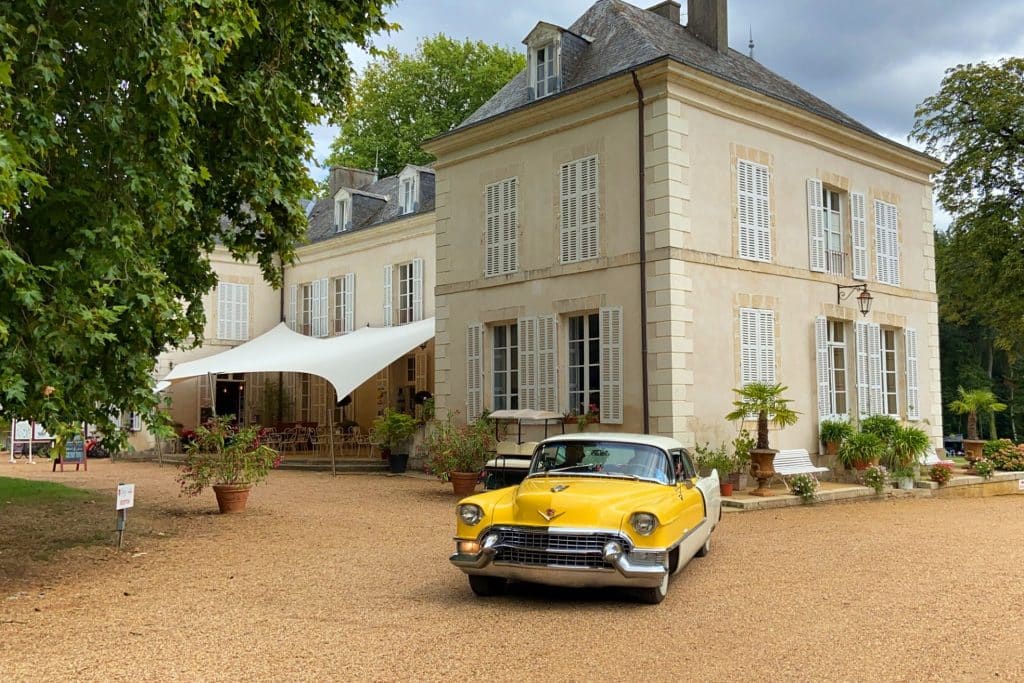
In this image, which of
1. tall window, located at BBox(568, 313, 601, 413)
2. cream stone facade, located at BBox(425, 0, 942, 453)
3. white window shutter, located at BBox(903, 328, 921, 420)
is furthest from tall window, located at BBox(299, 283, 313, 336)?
white window shutter, located at BBox(903, 328, 921, 420)

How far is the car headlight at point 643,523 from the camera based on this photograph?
581 cm

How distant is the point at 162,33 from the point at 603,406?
8679mm

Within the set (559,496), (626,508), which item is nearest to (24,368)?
(559,496)

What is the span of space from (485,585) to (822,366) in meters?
9.73

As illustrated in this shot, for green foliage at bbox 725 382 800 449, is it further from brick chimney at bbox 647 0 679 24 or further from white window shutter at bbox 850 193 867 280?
brick chimney at bbox 647 0 679 24

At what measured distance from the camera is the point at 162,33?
6.04 meters

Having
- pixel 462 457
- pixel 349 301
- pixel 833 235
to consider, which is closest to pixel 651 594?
pixel 462 457

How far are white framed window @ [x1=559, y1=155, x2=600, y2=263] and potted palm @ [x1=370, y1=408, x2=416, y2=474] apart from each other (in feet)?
15.6

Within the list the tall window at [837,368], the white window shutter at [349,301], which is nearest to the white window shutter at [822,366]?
the tall window at [837,368]

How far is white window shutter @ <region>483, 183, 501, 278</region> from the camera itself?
50.8 ft

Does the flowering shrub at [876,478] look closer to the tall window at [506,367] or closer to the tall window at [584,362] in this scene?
the tall window at [584,362]

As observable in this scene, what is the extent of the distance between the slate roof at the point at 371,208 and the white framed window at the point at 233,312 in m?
2.50

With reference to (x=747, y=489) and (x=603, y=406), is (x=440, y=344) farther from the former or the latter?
(x=747, y=489)

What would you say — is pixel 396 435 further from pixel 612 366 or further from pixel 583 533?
pixel 583 533
